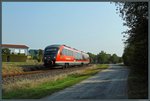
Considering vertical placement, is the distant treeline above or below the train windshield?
Answer: below

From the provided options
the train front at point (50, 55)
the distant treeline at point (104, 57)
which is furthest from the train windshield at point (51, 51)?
the distant treeline at point (104, 57)

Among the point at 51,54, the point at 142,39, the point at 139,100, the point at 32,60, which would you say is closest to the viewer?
the point at 139,100

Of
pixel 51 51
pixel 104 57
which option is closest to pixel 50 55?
pixel 51 51

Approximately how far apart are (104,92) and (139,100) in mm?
2952

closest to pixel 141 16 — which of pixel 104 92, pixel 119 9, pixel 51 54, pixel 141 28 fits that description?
pixel 141 28

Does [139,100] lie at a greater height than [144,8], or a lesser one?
lesser

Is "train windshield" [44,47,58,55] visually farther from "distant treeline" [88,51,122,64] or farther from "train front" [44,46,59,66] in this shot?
"distant treeline" [88,51,122,64]

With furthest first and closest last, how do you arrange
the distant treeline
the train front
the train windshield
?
the train windshield → the train front → the distant treeline

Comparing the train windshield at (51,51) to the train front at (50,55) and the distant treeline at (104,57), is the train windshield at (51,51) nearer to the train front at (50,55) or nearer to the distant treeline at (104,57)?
the train front at (50,55)

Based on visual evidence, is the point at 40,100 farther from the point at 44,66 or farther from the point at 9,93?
the point at 44,66

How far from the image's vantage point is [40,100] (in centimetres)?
1220

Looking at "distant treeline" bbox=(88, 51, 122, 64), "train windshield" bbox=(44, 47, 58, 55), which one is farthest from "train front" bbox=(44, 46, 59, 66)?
"distant treeline" bbox=(88, 51, 122, 64)

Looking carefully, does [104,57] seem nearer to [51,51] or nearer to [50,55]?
[50,55]

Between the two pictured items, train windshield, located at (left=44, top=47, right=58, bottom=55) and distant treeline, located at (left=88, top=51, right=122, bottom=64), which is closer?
distant treeline, located at (left=88, top=51, right=122, bottom=64)
